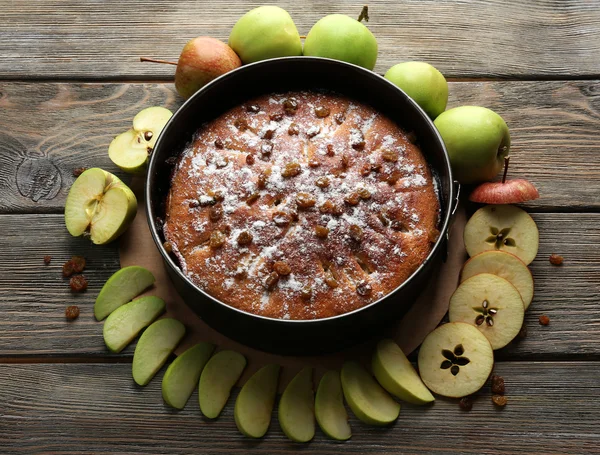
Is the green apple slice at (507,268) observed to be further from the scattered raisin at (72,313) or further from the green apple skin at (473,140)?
the scattered raisin at (72,313)

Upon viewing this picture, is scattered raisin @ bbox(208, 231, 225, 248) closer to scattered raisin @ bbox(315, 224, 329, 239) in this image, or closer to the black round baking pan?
the black round baking pan

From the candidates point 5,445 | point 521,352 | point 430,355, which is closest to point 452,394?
point 430,355

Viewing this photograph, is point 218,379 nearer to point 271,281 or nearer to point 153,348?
point 153,348

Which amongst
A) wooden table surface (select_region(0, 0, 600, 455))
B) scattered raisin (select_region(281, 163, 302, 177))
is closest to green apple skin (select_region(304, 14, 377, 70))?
wooden table surface (select_region(0, 0, 600, 455))

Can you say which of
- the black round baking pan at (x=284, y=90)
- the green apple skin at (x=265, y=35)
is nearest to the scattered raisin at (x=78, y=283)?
the black round baking pan at (x=284, y=90)

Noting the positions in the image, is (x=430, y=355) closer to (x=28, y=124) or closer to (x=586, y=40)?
(x=586, y=40)
